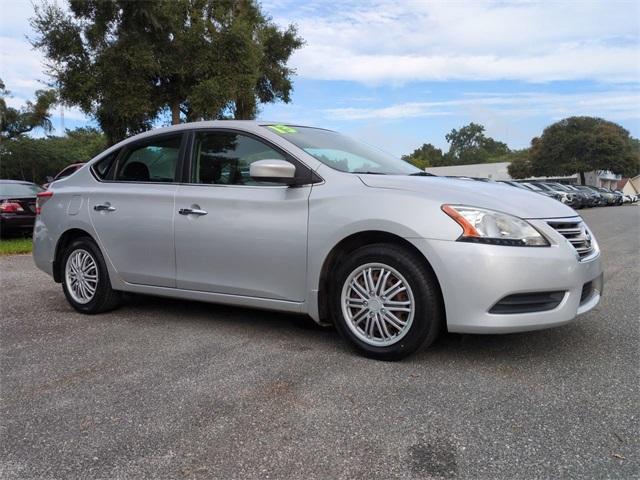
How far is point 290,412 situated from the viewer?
9.21 ft

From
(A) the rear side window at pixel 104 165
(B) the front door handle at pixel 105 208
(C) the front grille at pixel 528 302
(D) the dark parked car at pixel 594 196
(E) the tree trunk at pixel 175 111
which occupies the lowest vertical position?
(D) the dark parked car at pixel 594 196

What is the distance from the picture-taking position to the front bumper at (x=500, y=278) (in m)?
3.18

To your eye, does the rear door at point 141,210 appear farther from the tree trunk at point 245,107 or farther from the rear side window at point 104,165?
the tree trunk at point 245,107

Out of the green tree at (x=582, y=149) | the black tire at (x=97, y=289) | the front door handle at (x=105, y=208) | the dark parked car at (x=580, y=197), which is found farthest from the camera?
the green tree at (x=582, y=149)

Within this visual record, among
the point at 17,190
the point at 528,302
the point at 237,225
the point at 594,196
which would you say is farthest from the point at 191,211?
the point at 594,196

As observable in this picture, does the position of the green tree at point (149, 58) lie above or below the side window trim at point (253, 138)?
above

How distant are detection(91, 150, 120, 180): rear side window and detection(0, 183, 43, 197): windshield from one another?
7.36 meters

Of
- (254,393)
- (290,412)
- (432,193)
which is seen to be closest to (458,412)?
(290,412)

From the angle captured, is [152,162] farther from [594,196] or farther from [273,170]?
[594,196]

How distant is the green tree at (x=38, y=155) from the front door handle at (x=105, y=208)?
4018 cm

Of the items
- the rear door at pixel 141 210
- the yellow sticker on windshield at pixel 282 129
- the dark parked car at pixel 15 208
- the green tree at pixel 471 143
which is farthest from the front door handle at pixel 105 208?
the green tree at pixel 471 143

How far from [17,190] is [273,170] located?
9735mm

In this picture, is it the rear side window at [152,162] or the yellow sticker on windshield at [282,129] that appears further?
the rear side window at [152,162]

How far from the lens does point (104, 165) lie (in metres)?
5.03
